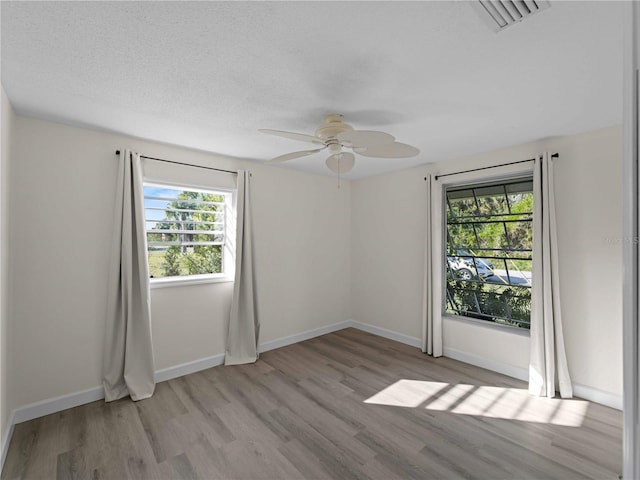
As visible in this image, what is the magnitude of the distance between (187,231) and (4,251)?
4.83ft

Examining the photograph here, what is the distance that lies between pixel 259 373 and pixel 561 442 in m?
2.59

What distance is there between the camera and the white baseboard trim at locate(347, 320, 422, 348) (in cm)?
399

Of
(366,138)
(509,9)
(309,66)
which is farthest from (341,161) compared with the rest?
(509,9)

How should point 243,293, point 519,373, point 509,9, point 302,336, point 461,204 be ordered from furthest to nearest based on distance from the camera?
1. point 302,336
2. point 461,204
3. point 243,293
4. point 519,373
5. point 509,9

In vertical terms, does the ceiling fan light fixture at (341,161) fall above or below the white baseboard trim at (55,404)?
above

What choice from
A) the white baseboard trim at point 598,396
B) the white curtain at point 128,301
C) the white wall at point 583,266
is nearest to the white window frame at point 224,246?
the white curtain at point 128,301

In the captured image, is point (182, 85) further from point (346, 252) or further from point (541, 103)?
point (346, 252)

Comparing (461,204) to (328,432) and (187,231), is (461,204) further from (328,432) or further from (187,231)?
(187,231)

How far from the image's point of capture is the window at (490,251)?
3227mm

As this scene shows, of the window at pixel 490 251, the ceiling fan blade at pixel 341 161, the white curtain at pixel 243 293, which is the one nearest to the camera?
the ceiling fan blade at pixel 341 161

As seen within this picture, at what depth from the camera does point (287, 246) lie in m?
4.12

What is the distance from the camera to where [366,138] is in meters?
1.85

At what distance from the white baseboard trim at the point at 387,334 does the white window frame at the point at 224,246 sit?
2194 millimetres

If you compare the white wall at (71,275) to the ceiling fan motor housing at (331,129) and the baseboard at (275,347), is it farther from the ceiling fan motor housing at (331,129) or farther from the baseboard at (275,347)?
the ceiling fan motor housing at (331,129)
